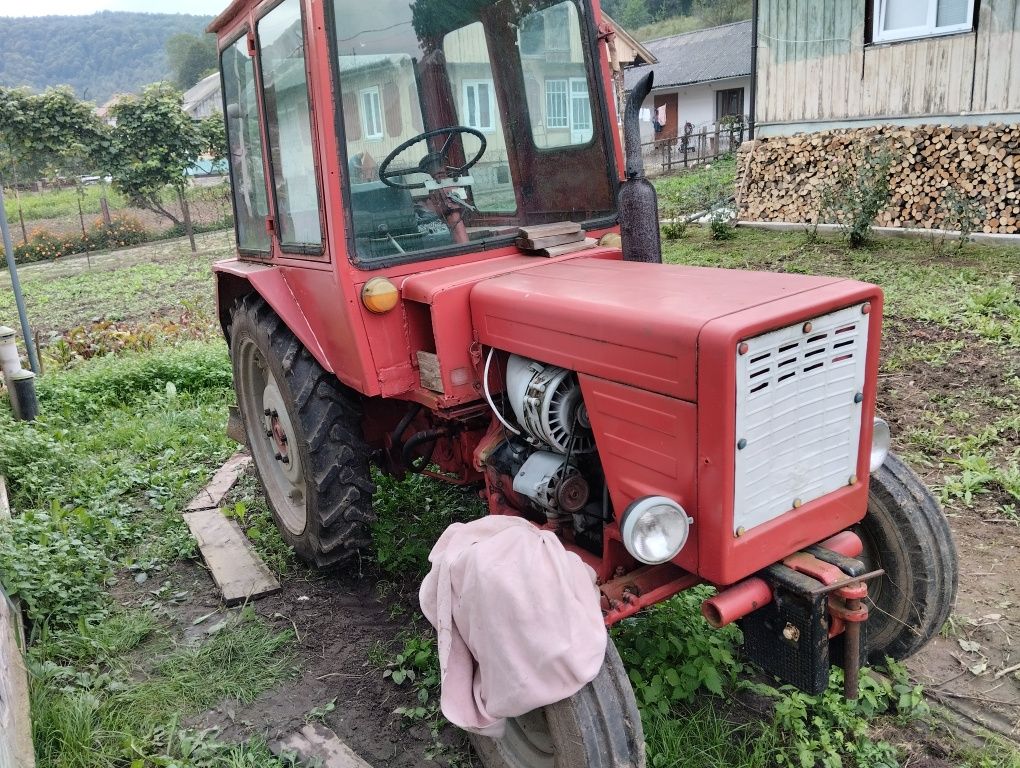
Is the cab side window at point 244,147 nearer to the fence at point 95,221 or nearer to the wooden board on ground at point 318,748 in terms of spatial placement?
the wooden board on ground at point 318,748

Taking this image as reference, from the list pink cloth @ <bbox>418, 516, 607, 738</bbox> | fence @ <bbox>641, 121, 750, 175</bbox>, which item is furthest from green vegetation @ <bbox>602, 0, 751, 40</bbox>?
pink cloth @ <bbox>418, 516, 607, 738</bbox>

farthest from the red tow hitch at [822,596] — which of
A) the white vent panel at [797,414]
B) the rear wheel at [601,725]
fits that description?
the rear wheel at [601,725]

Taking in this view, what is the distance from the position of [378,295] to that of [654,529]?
1215 millimetres

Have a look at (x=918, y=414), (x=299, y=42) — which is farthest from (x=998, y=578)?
(x=299, y=42)

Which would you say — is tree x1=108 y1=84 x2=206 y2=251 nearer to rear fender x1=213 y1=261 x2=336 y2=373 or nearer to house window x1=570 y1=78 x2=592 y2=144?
rear fender x1=213 y1=261 x2=336 y2=373

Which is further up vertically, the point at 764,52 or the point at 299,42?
the point at 764,52

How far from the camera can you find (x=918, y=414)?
4613mm

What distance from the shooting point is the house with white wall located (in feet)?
89.1

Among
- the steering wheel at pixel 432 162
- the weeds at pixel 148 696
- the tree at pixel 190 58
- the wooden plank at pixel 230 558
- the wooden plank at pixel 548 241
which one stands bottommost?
the weeds at pixel 148 696

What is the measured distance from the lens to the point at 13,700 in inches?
99.6

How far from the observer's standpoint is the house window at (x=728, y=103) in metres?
27.7

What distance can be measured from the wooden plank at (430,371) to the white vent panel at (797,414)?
1071 mm

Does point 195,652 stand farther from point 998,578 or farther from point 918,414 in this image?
point 918,414

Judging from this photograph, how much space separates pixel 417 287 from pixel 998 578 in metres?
2.48
